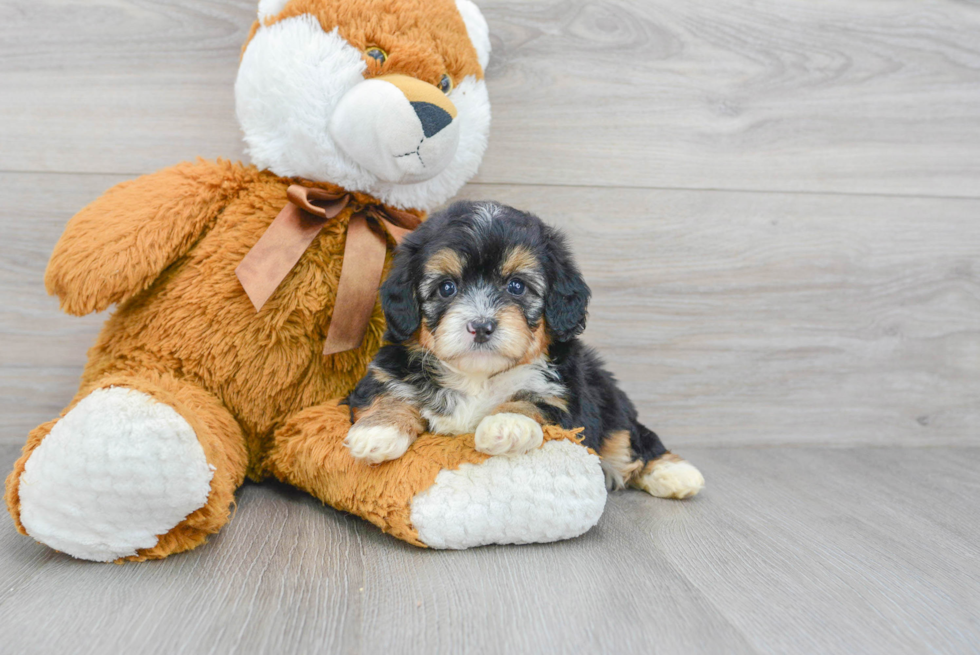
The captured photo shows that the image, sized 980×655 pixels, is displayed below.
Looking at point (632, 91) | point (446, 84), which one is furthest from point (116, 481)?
point (632, 91)

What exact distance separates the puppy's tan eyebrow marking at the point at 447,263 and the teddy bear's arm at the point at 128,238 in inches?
25.0

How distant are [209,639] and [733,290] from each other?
1.89 m

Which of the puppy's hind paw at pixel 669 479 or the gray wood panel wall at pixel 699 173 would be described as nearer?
the puppy's hind paw at pixel 669 479

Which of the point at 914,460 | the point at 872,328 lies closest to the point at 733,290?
the point at 872,328

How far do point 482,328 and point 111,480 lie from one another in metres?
0.73

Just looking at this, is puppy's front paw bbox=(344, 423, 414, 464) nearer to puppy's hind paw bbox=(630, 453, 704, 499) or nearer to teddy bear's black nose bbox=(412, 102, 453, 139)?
teddy bear's black nose bbox=(412, 102, 453, 139)

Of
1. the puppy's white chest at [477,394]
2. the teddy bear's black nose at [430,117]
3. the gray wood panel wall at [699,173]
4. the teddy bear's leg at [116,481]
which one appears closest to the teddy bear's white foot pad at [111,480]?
the teddy bear's leg at [116,481]

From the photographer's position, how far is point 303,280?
176 cm

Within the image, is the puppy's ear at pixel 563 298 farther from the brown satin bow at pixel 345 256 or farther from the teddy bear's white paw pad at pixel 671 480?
the teddy bear's white paw pad at pixel 671 480

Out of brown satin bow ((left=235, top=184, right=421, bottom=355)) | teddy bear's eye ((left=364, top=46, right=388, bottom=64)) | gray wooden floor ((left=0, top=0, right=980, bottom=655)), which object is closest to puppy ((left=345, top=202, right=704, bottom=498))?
brown satin bow ((left=235, top=184, right=421, bottom=355))

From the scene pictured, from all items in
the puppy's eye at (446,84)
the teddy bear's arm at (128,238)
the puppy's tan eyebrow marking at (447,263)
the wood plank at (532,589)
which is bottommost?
the wood plank at (532,589)

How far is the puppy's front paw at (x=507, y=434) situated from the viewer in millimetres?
1458

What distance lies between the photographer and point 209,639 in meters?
1.15

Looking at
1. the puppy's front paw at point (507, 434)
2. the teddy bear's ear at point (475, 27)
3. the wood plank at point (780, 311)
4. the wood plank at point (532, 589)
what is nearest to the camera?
the wood plank at point (532, 589)
